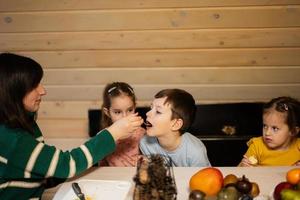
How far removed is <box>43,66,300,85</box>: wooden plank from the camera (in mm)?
2385

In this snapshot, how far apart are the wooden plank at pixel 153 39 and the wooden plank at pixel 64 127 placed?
58 cm

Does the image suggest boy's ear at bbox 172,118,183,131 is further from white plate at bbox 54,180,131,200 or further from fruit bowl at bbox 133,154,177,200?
fruit bowl at bbox 133,154,177,200

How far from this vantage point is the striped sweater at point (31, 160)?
119 centimetres

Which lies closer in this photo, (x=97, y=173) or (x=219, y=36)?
(x=97, y=173)

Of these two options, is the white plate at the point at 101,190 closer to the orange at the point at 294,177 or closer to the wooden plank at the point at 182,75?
the orange at the point at 294,177

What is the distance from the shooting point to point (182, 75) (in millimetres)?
2424

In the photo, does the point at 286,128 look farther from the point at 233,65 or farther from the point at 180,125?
the point at 233,65

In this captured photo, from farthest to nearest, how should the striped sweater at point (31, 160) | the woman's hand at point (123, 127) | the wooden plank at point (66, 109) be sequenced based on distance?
the wooden plank at point (66, 109), the woman's hand at point (123, 127), the striped sweater at point (31, 160)

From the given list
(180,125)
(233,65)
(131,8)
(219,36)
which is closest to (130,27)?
(131,8)

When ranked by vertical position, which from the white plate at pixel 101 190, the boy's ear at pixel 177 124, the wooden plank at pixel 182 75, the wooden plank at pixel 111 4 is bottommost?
the white plate at pixel 101 190

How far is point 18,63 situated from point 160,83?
132 cm

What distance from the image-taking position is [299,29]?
225 cm

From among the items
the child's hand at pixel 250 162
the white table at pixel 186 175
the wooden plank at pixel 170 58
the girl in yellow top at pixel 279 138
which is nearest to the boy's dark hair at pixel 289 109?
the girl in yellow top at pixel 279 138

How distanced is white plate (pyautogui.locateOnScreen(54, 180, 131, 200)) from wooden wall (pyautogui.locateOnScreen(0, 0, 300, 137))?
49.1 inches
